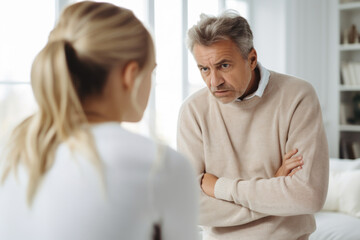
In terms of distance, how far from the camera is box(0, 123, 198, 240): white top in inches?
27.0

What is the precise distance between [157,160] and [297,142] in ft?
3.25

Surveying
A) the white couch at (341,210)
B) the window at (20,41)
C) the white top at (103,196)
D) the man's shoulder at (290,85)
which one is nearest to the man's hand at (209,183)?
the man's shoulder at (290,85)

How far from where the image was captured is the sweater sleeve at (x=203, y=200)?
161cm

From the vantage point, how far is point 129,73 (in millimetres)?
754

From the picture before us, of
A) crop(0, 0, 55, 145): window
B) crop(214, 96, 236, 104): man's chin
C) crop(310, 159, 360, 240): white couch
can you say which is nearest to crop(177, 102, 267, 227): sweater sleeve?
crop(214, 96, 236, 104): man's chin

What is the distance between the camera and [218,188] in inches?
65.0

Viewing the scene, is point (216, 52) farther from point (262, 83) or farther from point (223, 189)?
point (223, 189)

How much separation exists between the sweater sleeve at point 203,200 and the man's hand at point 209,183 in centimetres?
1

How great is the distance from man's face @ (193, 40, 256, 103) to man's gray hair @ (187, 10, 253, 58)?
0.02 m

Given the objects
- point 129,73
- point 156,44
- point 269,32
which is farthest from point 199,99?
point 269,32

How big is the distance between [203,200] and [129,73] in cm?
102

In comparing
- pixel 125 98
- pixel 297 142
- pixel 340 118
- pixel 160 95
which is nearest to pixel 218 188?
pixel 297 142

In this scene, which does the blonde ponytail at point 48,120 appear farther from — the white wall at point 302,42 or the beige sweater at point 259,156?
the white wall at point 302,42

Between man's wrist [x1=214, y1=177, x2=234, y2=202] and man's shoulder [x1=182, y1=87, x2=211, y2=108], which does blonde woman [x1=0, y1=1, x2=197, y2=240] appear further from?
man's shoulder [x1=182, y1=87, x2=211, y2=108]
